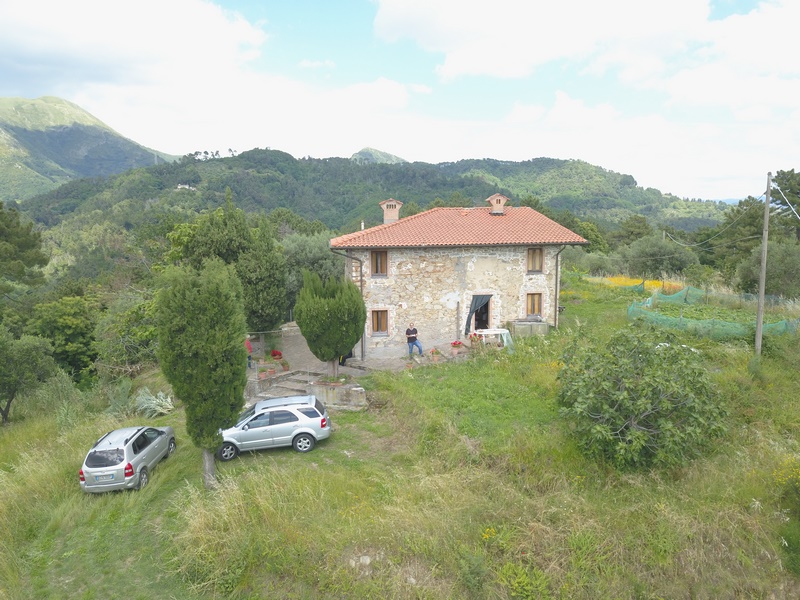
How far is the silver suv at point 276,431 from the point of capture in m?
12.2

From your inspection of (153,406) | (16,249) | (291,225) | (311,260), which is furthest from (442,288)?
(291,225)

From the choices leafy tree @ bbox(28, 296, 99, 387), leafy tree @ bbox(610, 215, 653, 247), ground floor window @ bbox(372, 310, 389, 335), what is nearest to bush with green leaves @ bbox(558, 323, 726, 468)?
ground floor window @ bbox(372, 310, 389, 335)

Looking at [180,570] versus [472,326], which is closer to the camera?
[180,570]

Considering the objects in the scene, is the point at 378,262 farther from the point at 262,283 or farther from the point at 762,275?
the point at 762,275

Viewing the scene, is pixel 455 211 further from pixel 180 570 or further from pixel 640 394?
pixel 180 570

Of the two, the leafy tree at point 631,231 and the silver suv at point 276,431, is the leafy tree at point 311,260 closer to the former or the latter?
the silver suv at point 276,431

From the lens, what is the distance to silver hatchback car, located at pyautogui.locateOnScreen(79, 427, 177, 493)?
35.6 ft

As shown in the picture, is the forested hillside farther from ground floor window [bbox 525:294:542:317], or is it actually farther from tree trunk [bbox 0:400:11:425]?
tree trunk [bbox 0:400:11:425]

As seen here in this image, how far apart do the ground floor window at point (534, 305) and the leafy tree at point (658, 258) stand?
73.9 ft

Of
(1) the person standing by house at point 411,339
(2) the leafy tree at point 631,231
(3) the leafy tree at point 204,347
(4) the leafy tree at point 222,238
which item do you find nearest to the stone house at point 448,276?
(1) the person standing by house at point 411,339

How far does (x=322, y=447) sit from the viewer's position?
1254 centimetres

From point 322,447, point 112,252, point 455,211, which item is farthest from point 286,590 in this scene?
point 112,252

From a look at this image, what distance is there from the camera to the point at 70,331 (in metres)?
28.3

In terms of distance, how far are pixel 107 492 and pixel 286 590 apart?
19.6 ft
